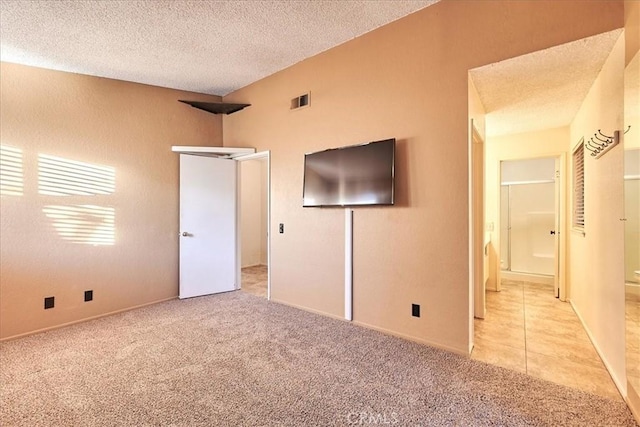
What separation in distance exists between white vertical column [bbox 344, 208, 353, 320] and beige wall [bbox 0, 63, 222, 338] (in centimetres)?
257

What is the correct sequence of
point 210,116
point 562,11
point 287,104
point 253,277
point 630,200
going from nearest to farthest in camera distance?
point 630,200, point 562,11, point 287,104, point 210,116, point 253,277

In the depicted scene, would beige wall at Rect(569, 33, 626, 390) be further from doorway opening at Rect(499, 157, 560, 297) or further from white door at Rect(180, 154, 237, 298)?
white door at Rect(180, 154, 237, 298)

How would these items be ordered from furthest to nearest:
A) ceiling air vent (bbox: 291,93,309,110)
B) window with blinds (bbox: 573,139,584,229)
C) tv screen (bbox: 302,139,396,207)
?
1. ceiling air vent (bbox: 291,93,309,110)
2. window with blinds (bbox: 573,139,584,229)
3. tv screen (bbox: 302,139,396,207)

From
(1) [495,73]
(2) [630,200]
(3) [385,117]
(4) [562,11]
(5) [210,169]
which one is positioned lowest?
(2) [630,200]

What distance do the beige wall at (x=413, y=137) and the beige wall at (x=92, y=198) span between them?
6.24 feet

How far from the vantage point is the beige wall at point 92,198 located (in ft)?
10.2

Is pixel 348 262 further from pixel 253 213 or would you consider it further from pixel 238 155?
pixel 253 213

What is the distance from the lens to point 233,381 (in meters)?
2.10

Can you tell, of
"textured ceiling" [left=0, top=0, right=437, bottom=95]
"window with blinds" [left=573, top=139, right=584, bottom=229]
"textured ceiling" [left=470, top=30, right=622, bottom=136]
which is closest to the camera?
"textured ceiling" [left=470, top=30, right=622, bottom=136]

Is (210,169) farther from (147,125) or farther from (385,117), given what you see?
(385,117)

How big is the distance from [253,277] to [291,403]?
379 centimetres

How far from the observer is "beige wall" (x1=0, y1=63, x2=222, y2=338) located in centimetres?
310

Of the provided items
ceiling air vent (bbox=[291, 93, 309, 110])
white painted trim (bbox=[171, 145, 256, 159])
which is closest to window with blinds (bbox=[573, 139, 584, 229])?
ceiling air vent (bbox=[291, 93, 309, 110])

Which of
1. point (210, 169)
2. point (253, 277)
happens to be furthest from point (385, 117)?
point (253, 277)
